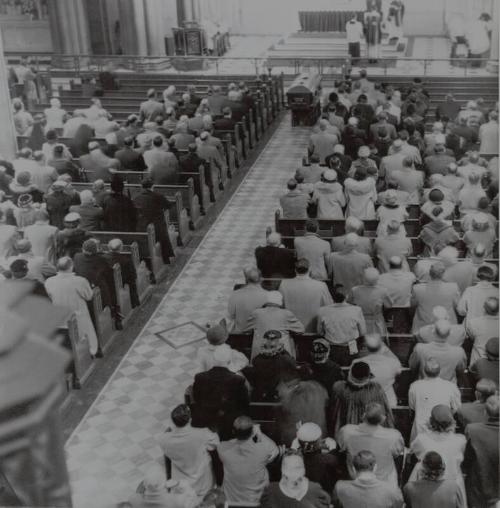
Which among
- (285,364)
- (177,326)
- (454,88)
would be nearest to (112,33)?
(454,88)

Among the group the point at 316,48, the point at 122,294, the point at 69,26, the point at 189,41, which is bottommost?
the point at 122,294

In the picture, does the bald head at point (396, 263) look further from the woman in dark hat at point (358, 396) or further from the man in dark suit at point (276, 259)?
the woman in dark hat at point (358, 396)

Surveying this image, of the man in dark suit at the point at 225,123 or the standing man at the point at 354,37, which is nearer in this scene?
the man in dark suit at the point at 225,123

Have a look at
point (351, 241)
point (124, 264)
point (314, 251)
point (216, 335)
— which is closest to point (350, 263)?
point (351, 241)

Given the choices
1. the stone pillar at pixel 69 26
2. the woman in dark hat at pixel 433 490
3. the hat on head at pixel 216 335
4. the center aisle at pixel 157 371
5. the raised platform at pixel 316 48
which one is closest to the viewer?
the woman in dark hat at pixel 433 490

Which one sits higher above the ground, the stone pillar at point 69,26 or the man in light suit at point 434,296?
the stone pillar at point 69,26

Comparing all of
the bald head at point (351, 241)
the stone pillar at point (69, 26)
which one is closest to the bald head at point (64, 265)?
the bald head at point (351, 241)

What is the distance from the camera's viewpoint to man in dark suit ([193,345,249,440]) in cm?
652

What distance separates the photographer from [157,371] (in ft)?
29.6

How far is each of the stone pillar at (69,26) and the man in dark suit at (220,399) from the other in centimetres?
2263

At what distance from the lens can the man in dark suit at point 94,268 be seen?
30.3 feet

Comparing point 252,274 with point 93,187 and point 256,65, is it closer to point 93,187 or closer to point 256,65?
point 93,187

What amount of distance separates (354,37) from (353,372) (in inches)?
808

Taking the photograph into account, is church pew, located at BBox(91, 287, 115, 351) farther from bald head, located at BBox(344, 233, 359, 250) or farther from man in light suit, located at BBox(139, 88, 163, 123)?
man in light suit, located at BBox(139, 88, 163, 123)
